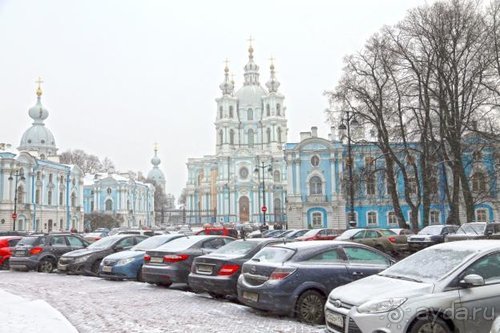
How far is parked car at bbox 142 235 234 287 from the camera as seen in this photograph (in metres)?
12.7

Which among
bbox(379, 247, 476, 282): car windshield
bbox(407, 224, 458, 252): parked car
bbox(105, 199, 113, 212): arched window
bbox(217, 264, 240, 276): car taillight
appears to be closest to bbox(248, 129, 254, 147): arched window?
bbox(105, 199, 113, 212): arched window

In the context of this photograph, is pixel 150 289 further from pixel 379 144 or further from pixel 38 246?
pixel 379 144

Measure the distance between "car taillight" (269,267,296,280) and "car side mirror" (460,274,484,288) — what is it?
3193 mm

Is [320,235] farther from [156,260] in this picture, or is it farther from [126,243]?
[156,260]

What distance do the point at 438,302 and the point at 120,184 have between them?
290 feet

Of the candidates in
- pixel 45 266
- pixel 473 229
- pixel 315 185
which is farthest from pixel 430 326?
pixel 315 185

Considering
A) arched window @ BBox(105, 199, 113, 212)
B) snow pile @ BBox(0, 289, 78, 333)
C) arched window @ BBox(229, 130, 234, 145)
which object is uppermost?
arched window @ BBox(229, 130, 234, 145)

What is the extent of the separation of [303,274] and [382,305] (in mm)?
2805

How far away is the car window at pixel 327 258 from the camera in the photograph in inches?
365

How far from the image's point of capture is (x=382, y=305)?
20.4 feet

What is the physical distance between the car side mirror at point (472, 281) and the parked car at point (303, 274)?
300 centimetres

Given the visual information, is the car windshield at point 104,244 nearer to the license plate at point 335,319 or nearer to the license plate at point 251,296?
the license plate at point 251,296

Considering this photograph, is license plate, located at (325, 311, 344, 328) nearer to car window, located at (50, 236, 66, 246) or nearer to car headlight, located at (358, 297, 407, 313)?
car headlight, located at (358, 297, 407, 313)

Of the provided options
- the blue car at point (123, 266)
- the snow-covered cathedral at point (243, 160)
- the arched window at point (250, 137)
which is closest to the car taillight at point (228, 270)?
the blue car at point (123, 266)
